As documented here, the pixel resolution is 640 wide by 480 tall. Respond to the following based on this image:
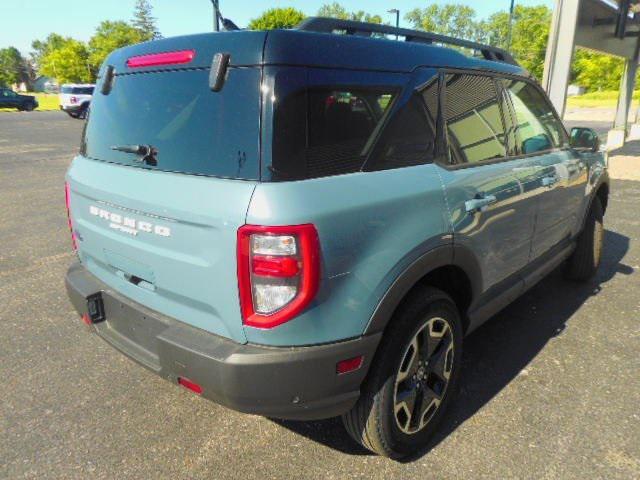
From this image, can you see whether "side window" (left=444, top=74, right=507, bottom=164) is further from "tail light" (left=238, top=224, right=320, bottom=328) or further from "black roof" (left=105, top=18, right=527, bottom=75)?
"tail light" (left=238, top=224, right=320, bottom=328)

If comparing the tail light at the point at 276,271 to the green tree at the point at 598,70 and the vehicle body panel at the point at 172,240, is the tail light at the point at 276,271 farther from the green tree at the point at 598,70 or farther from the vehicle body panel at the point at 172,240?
the green tree at the point at 598,70

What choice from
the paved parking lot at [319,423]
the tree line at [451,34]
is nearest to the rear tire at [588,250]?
the paved parking lot at [319,423]

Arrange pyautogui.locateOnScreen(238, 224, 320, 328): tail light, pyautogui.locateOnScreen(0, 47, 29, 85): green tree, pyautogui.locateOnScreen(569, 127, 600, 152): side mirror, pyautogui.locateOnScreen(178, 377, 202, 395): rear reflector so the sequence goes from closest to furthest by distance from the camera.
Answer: pyautogui.locateOnScreen(238, 224, 320, 328): tail light
pyautogui.locateOnScreen(178, 377, 202, 395): rear reflector
pyautogui.locateOnScreen(569, 127, 600, 152): side mirror
pyautogui.locateOnScreen(0, 47, 29, 85): green tree

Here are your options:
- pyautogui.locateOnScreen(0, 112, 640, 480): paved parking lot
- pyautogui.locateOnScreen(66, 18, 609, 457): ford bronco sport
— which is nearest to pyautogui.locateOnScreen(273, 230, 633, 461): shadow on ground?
pyautogui.locateOnScreen(0, 112, 640, 480): paved parking lot

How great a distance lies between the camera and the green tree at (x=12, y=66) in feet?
339

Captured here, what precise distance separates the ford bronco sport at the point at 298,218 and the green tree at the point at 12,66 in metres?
122

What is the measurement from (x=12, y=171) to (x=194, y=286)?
10.7 m

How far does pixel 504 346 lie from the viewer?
3338mm

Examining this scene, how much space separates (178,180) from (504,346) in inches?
99.2

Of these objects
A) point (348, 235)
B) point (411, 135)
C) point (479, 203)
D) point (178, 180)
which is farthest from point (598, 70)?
point (178, 180)

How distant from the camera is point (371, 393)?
2.05 meters

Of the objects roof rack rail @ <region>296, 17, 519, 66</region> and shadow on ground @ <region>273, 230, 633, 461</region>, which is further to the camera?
shadow on ground @ <region>273, 230, 633, 461</region>

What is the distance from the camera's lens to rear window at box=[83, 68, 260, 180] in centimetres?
175

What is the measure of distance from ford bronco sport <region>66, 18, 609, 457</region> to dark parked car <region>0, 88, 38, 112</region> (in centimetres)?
3985
